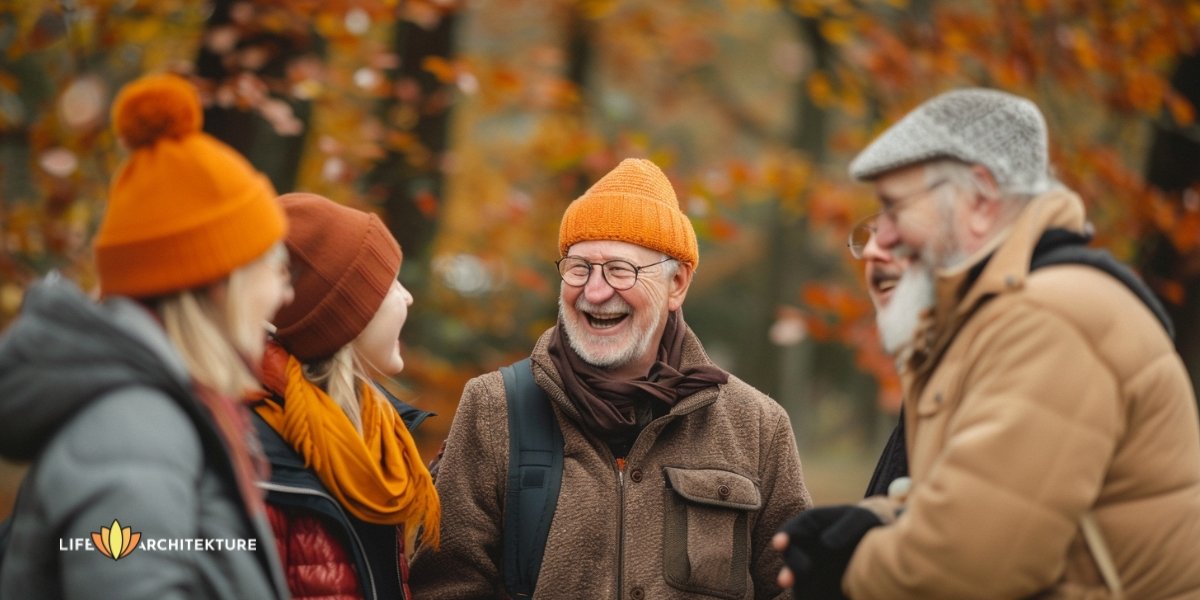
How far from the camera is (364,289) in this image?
330cm

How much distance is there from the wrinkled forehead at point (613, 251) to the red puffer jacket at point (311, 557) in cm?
131

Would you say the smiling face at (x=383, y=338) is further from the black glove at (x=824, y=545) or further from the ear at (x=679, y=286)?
the black glove at (x=824, y=545)

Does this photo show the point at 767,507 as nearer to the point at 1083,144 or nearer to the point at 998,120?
the point at 998,120

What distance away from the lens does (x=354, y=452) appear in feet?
10.2

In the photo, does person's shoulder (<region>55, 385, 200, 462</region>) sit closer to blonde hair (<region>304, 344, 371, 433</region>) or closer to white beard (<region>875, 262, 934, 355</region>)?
blonde hair (<region>304, 344, 371, 433</region>)

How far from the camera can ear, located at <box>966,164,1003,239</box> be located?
2641mm

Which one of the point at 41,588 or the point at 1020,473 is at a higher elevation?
the point at 1020,473

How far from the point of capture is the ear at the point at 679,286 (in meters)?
3.96

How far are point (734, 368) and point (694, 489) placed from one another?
1880cm

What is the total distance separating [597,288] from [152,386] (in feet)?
5.92

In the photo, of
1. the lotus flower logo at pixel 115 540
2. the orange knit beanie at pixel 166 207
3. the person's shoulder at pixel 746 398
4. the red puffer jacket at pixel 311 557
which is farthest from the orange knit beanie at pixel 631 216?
the lotus flower logo at pixel 115 540

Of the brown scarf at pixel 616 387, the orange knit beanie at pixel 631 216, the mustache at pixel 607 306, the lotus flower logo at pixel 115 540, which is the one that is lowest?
the brown scarf at pixel 616 387

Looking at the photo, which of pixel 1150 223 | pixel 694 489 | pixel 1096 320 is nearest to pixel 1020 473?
pixel 1096 320

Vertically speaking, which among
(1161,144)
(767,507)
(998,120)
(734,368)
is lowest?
(734,368)
